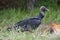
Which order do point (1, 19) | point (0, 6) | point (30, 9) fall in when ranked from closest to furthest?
point (1, 19), point (30, 9), point (0, 6)

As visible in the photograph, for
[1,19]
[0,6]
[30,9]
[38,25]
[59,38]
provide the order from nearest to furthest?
[59,38] → [38,25] → [1,19] → [30,9] → [0,6]

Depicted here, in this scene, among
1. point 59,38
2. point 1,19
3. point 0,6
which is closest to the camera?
point 59,38

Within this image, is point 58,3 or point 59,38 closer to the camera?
point 59,38

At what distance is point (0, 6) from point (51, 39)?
7.36 meters

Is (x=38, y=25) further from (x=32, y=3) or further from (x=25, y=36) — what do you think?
(x=32, y=3)

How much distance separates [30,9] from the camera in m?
12.4

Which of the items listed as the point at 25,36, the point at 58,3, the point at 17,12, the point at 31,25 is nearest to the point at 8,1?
the point at 17,12

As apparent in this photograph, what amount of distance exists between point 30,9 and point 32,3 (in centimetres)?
31

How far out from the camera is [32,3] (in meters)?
12.5

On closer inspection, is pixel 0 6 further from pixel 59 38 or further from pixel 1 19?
pixel 59 38

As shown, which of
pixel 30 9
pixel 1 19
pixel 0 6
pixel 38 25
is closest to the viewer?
pixel 38 25

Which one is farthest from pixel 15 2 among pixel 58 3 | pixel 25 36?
pixel 25 36

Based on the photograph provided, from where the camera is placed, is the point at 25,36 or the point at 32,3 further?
the point at 32,3

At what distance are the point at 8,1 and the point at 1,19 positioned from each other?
196 cm
